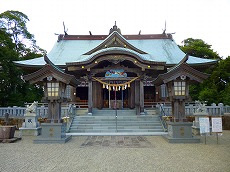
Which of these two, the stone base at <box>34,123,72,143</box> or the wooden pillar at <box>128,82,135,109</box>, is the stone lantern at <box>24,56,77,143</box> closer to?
the stone base at <box>34,123,72,143</box>

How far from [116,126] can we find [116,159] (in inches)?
295

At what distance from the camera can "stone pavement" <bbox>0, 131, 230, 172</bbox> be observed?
6.33m

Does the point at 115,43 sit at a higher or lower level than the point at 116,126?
higher

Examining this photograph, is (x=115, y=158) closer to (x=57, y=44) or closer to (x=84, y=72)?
(x=84, y=72)

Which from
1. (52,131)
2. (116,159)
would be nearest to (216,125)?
(116,159)

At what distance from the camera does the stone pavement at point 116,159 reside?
633 centimetres

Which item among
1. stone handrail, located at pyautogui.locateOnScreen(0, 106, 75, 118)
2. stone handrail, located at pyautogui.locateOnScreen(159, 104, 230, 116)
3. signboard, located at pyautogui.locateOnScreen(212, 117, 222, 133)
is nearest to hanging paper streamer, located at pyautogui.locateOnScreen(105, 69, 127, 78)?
stone handrail, located at pyautogui.locateOnScreen(0, 106, 75, 118)

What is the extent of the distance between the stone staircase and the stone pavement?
4.57 metres

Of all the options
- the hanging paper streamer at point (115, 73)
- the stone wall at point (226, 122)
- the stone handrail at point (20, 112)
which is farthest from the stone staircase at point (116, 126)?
the stone wall at point (226, 122)

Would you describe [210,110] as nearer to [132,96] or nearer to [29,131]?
[132,96]

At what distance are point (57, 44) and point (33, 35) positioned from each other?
7.31m

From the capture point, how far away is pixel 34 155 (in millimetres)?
8078

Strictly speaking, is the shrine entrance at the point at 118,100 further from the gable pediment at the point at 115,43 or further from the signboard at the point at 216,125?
the signboard at the point at 216,125

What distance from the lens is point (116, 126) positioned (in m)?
14.8
